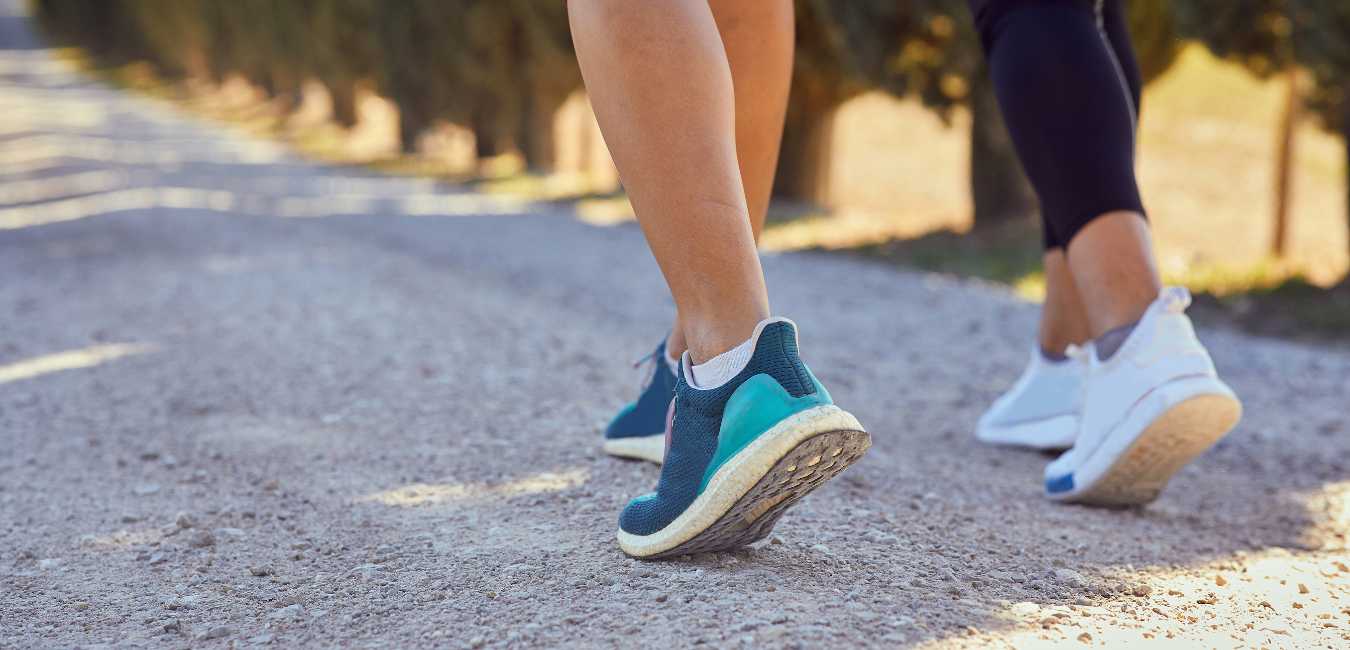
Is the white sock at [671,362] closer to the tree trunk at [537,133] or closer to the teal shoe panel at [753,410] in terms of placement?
the teal shoe panel at [753,410]

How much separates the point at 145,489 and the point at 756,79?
1082 mm

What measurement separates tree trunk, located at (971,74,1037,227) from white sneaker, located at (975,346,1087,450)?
4.23 meters

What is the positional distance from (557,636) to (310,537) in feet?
1.71

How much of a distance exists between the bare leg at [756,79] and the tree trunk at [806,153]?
6.42 m

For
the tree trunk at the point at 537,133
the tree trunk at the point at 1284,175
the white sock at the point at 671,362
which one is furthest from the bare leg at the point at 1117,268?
the tree trunk at the point at 537,133

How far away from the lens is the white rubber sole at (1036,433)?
2.26 metres

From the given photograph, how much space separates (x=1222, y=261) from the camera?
5.96m

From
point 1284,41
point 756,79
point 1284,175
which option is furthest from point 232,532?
point 1284,175

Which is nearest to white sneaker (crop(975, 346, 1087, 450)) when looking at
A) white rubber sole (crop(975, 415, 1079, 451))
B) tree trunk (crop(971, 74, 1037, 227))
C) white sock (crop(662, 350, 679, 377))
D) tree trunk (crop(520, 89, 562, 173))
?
white rubber sole (crop(975, 415, 1079, 451))

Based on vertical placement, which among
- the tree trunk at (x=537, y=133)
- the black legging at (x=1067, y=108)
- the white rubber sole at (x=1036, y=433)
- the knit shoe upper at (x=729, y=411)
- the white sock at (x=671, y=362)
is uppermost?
the black legging at (x=1067, y=108)

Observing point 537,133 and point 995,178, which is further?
point 537,133

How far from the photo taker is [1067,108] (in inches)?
74.0

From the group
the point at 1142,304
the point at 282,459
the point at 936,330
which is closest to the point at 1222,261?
the point at 936,330

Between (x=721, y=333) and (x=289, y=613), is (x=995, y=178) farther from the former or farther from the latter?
(x=289, y=613)
